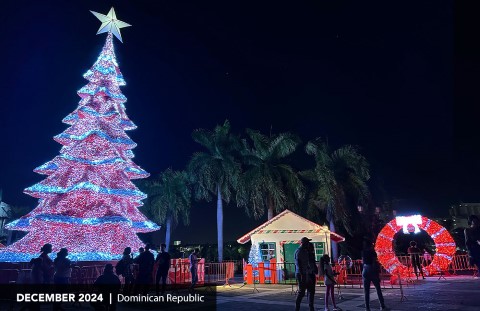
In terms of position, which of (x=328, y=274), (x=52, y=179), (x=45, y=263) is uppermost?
(x=52, y=179)

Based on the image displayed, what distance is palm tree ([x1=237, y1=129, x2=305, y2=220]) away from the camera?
90.8 feet

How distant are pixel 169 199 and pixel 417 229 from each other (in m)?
22.5

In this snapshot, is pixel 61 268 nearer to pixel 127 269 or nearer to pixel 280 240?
pixel 127 269

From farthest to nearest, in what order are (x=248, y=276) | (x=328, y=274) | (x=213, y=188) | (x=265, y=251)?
(x=213, y=188), (x=265, y=251), (x=248, y=276), (x=328, y=274)

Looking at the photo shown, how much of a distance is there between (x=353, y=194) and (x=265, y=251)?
10.8 m

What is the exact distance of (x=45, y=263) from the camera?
8.52 m

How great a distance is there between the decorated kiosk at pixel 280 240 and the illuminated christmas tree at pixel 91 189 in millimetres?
6463

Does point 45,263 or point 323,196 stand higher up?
point 323,196

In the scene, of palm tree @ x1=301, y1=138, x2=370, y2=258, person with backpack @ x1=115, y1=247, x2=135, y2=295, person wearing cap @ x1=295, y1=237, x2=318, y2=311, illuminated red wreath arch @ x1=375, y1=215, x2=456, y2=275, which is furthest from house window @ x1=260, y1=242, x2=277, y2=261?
person wearing cap @ x1=295, y1=237, x2=318, y2=311

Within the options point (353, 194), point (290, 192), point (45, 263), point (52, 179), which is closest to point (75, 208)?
point (52, 179)

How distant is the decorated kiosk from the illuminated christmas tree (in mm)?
6463

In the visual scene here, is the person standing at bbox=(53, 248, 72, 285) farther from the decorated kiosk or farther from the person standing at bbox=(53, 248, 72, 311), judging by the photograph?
the decorated kiosk

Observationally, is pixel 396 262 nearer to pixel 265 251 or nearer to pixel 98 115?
pixel 265 251

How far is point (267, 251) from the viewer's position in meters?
20.9
